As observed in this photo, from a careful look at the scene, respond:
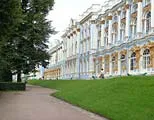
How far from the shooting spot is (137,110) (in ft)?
59.8

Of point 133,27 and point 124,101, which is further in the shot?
point 133,27

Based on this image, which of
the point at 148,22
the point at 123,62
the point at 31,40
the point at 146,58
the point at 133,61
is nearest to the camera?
the point at 146,58

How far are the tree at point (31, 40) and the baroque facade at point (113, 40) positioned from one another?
11471 millimetres

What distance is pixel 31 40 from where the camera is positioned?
52.0 metres

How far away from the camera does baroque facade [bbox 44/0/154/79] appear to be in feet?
166

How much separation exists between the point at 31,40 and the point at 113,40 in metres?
17.7

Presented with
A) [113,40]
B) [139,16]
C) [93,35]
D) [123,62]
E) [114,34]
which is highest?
[93,35]

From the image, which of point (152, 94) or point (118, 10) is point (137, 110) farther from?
point (118, 10)

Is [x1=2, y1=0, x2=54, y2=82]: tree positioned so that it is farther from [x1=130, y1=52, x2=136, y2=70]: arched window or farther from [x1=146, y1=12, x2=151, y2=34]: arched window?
[x1=146, y1=12, x2=151, y2=34]: arched window

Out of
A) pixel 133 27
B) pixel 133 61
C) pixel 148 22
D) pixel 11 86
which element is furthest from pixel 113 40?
pixel 11 86

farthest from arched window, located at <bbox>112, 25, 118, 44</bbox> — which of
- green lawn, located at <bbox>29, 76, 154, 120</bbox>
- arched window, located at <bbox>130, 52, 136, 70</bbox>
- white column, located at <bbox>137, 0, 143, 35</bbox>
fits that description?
green lawn, located at <bbox>29, 76, 154, 120</bbox>

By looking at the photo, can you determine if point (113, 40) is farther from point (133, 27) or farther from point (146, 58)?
point (146, 58)

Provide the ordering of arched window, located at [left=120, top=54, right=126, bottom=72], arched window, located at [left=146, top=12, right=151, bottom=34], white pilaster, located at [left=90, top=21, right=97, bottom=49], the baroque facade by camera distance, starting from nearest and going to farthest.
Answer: arched window, located at [left=146, top=12, right=151, bottom=34] < the baroque facade < arched window, located at [left=120, top=54, right=126, bottom=72] < white pilaster, located at [left=90, top=21, right=97, bottom=49]

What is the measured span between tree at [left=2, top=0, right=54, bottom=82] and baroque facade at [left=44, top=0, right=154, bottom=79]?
37.6 ft
